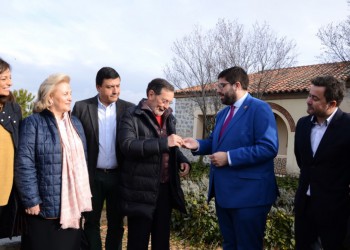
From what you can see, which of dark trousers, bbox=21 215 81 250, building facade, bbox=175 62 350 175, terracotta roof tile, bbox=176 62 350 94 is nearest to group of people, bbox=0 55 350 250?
dark trousers, bbox=21 215 81 250

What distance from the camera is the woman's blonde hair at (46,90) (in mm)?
3061

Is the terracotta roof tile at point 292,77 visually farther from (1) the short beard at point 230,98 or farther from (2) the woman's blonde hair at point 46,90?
(2) the woman's blonde hair at point 46,90

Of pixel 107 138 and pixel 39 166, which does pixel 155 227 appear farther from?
pixel 39 166

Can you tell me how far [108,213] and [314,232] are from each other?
202 cm

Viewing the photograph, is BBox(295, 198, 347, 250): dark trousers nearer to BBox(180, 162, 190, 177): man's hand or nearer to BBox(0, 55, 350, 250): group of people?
BBox(0, 55, 350, 250): group of people

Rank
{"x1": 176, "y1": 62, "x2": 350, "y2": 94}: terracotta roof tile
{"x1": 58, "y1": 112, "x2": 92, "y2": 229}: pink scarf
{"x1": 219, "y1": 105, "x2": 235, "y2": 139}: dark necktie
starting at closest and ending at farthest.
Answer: {"x1": 58, "y1": 112, "x2": 92, "y2": 229}: pink scarf → {"x1": 219, "y1": 105, "x2": 235, "y2": 139}: dark necktie → {"x1": 176, "y1": 62, "x2": 350, "y2": 94}: terracotta roof tile

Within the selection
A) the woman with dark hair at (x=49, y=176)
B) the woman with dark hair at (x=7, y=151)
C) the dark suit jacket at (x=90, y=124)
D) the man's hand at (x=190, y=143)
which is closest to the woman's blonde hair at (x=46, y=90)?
the woman with dark hair at (x=49, y=176)

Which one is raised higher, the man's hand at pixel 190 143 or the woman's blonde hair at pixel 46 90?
the woman's blonde hair at pixel 46 90

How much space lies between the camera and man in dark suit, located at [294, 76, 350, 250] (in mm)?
3014

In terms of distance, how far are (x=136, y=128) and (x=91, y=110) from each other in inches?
26.9

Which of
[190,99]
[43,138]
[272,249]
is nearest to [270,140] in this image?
[43,138]

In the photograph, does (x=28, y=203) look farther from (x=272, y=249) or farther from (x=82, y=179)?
(x=272, y=249)

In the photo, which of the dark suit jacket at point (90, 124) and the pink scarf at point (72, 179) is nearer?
the pink scarf at point (72, 179)

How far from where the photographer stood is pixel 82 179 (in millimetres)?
3135
